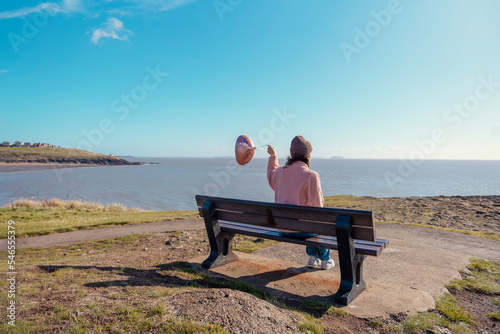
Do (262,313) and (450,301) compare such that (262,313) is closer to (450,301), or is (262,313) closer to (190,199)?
(450,301)

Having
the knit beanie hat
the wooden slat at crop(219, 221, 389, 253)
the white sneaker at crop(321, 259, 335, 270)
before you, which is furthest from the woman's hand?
the white sneaker at crop(321, 259, 335, 270)

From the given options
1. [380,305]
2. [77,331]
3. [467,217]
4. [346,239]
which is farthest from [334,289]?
[467,217]

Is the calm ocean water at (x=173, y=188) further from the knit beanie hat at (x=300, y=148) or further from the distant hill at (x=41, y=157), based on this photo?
the distant hill at (x=41, y=157)

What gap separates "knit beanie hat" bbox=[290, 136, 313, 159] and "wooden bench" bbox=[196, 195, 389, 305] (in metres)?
0.76

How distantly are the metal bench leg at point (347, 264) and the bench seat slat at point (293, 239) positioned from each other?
13cm

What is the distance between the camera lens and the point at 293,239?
13.9 ft

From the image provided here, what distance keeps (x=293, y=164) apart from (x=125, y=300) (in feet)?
8.29

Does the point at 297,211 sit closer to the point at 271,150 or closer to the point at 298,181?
the point at 298,181

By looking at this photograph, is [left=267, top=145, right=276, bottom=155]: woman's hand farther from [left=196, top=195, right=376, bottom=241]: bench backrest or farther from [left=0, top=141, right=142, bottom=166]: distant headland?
[left=0, top=141, right=142, bottom=166]: distant headland

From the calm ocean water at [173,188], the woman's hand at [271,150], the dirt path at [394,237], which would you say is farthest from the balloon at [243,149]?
the calm ocean water at [173,188]

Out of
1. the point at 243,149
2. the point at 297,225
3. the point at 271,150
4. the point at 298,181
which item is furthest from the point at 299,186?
the point at 243,149

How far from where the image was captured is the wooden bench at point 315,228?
3615 mm

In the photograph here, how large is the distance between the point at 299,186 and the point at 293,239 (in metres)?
0.70

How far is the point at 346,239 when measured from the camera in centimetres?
362
